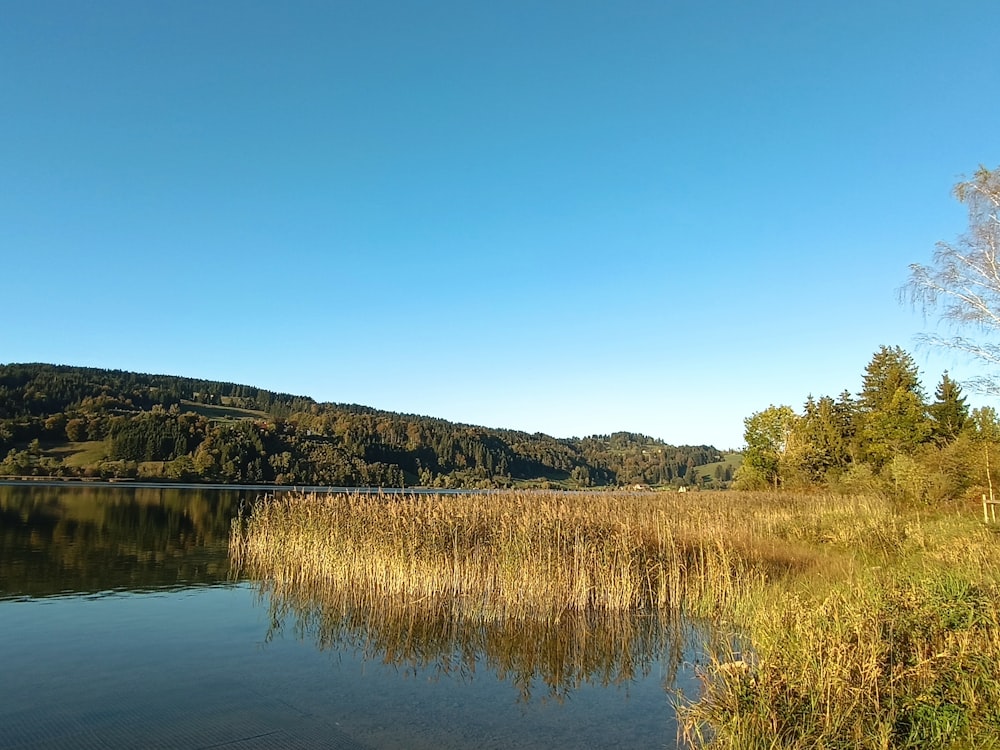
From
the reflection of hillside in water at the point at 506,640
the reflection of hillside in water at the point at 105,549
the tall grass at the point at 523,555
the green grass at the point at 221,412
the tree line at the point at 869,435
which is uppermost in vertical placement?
the green grass at the point at 221,412

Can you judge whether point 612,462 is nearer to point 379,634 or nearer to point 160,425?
point 160,425

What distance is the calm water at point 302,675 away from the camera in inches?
260

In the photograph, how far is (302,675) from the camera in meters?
8.58

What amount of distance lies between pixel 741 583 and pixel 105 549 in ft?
66.4

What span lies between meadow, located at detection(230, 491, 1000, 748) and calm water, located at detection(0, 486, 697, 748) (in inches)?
36.0

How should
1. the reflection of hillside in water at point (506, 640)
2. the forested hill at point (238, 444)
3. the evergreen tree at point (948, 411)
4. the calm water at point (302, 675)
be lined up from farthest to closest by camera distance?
1. the forested hill at point (238, 444)
2. the evergreen tree at point (948, 411)
3. the reflection of hillside in water at point (506, 640)
4. the calm water at point (302, 675)

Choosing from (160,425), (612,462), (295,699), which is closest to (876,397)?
(295,699)

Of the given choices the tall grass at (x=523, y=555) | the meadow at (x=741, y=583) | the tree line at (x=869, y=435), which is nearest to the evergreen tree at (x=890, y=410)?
the tree line at (x=869, y=435)

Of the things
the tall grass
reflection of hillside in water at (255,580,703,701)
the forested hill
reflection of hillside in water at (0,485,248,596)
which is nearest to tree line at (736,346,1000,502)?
the tall grass

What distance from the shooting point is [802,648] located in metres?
6.28

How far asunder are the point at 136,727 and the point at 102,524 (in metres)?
26.8

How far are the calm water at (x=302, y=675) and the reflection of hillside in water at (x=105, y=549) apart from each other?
373 mm

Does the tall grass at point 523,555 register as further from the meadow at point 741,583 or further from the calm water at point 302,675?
the calm water at point 302,675

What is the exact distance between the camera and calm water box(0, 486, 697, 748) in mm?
6609
